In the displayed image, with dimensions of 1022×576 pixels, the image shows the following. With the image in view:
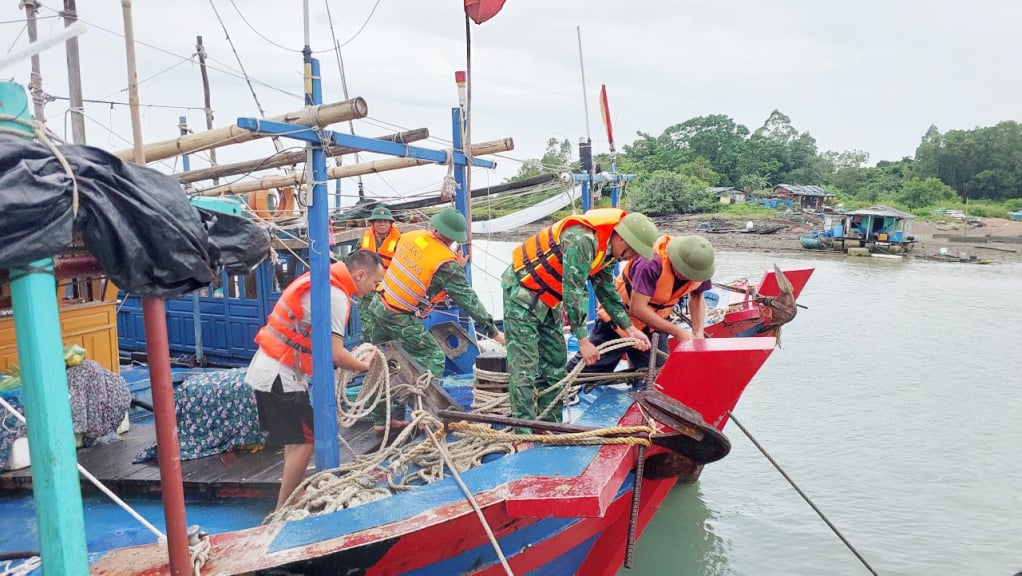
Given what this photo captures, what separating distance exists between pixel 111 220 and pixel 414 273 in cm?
312

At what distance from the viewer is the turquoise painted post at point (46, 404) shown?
1527 millimetres

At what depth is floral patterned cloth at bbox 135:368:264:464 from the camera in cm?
384

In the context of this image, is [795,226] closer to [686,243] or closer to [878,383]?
[878,383]

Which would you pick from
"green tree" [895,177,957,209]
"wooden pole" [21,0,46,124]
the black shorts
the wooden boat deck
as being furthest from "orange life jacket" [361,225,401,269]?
"green tree" [895,177,957,209]

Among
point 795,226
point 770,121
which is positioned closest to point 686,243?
point 795,226

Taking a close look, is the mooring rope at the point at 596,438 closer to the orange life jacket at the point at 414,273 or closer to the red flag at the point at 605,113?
the orange life jacket at the point at 414,273

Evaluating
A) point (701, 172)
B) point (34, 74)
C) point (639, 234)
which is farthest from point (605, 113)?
point (701, 172)

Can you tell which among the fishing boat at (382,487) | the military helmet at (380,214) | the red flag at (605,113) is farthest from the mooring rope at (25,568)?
the red flag at (605,113)

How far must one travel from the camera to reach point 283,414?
342 cm

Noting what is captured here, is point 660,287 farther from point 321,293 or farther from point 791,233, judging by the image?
point 791,233

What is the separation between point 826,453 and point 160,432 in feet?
27.3

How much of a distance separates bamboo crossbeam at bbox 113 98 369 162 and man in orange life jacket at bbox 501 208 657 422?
4.56 ft

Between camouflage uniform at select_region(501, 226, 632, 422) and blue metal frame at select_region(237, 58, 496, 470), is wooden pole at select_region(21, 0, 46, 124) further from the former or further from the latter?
camouflage uniform at select_region(501, 226, 632, 422)

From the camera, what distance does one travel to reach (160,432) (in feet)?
5.96
